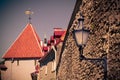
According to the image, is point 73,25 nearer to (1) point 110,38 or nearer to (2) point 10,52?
(1) point 110,38

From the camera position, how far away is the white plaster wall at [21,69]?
42156 mm

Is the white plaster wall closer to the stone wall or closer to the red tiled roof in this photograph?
the red tiled roof

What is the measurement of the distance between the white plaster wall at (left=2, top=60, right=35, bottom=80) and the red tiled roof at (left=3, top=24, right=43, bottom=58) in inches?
42.5

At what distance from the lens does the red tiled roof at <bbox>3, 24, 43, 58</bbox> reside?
41.7m

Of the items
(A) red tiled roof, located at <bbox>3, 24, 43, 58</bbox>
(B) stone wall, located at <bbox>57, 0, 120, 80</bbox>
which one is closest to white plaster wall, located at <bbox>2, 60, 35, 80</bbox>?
(A) red tiled roof, located at <bbox>3, 24, 43, 58</bbox>

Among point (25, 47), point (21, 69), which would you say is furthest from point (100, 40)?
point (21, 69)

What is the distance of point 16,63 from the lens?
42.3 meters

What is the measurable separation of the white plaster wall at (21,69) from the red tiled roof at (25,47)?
3.55 ft

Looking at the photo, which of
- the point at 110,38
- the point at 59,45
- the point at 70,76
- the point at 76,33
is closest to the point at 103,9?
the point at 110,38

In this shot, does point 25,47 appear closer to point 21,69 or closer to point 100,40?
point 21,69

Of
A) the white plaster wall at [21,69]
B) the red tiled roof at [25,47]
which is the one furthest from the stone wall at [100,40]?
the white plaster wall at [21,69]

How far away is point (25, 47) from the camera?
42.5 metres

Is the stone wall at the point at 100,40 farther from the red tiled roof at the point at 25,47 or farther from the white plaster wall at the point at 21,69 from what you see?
the white plaster wall at the point at 21,69

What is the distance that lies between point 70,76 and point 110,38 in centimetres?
499
